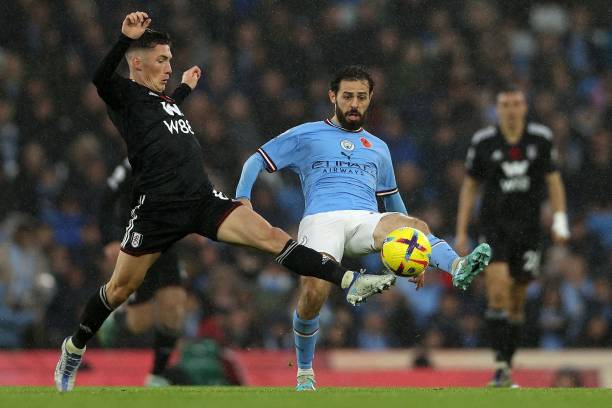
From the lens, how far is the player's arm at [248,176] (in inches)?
292

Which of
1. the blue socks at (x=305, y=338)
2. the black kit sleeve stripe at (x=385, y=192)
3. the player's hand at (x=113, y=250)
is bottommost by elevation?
the blue socks at (x=305, y=338)

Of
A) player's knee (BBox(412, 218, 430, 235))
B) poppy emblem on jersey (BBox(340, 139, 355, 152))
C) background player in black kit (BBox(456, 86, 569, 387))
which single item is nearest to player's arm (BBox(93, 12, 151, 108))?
poppy emblem on jersey (BBox(340, 139, 355, 152))

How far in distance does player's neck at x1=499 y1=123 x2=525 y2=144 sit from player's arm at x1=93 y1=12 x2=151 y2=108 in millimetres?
3821

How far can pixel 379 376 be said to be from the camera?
1047 cm

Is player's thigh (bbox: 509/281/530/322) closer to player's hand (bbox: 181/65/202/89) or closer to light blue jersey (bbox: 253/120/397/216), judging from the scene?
light blue jersey (bbox: 253/120/397/216)

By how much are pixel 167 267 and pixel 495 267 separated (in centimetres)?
248

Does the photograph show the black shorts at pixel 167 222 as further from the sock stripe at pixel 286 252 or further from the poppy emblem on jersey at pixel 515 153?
the poppy emblem on jersey at pixel 515 153

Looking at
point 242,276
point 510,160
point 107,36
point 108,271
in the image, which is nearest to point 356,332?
point 242,276

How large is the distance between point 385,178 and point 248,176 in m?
0.88

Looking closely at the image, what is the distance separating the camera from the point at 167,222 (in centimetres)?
651

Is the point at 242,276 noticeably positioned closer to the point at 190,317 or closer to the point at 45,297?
the point at 190,317

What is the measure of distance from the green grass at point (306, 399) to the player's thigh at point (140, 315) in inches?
111

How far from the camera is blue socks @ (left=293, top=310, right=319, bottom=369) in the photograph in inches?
291

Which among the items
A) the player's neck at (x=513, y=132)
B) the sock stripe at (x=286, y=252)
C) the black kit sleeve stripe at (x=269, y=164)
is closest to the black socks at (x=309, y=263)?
the sock stripe at (x=286, y=252)
